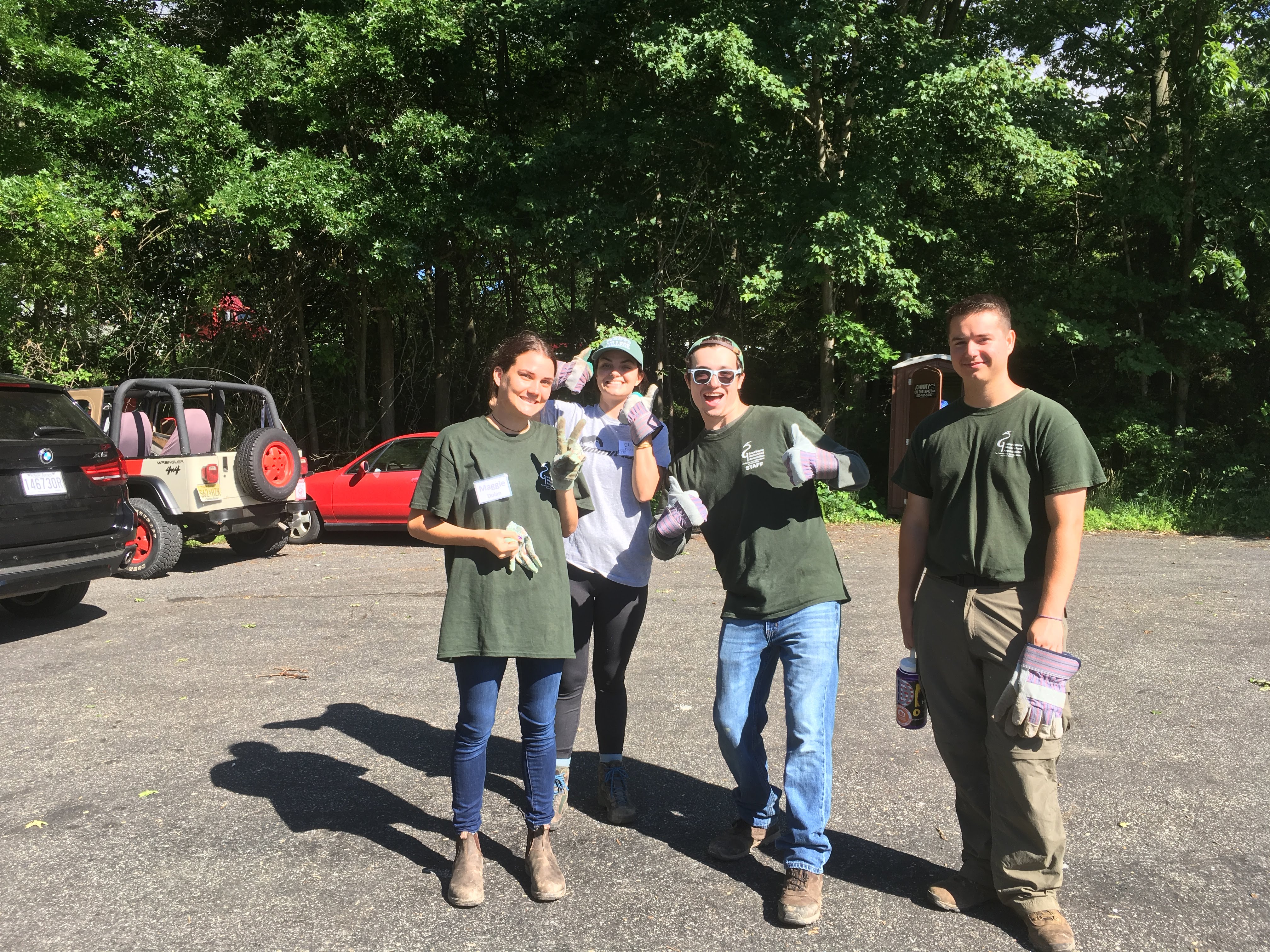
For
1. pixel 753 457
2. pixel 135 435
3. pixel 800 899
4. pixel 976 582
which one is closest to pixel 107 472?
pixel 135 435

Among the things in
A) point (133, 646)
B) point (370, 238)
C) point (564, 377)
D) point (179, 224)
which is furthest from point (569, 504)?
point (179, 224)

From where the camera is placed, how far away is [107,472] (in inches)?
274

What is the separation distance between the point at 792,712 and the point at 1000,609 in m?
0.75

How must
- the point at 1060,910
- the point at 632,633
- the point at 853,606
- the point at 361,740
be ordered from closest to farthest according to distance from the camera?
the point at 1060,910, the point at 632,633, the point at 361,740, the point at 853,606

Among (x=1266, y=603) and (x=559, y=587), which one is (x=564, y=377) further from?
(x=1266, y=603)

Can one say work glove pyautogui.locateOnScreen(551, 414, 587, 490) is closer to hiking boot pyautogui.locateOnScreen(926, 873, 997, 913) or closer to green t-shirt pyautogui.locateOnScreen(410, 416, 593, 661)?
green t-shirt pyautogui.locateOnScreen(410, 416, 593, 661)

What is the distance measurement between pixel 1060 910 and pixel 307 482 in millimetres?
10835

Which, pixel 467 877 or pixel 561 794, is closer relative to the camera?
pixel 467 877

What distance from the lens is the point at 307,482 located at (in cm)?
1209

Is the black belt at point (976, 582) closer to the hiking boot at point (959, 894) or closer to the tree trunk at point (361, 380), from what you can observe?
the hiking boot at point (959, 894)

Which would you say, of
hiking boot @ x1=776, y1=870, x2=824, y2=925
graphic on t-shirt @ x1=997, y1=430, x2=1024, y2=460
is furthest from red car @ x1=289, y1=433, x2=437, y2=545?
graphic on t-shirt @ x1=997, y1=430, x2=1024, y2=460

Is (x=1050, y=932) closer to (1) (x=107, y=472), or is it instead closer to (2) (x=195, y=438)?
(1) (x=107, y=472)

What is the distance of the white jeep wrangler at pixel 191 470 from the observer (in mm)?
9078

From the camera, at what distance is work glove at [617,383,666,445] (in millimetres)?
3479
